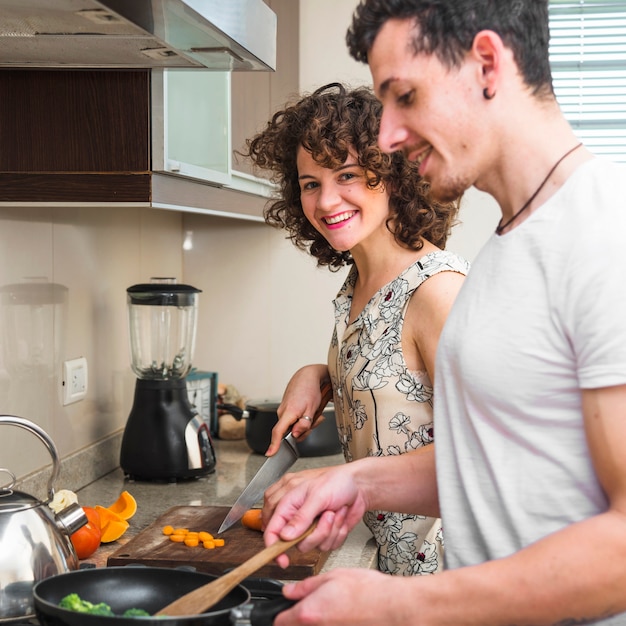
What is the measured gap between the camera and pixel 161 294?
221 cm

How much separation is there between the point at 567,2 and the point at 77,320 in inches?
65.4

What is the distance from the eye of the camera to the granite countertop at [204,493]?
5.23ft

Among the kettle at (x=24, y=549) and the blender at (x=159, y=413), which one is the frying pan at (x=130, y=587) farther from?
the blender at (x=159, y=413)

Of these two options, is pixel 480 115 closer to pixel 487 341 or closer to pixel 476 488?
pixel 487 341

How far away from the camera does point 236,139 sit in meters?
2.15

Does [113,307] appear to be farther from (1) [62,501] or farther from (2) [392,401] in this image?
(2) [392,401]

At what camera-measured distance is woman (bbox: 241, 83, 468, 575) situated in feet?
4.99

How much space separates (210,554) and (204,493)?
57cm

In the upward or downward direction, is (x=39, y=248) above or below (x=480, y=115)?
below

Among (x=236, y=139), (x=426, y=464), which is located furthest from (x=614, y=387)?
(x=236, y=139)

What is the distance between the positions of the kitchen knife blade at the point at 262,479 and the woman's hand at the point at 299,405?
0.06 feet

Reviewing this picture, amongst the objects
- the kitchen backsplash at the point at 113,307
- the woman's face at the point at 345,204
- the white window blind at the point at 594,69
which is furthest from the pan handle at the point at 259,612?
the white window blind at the point at 594,69

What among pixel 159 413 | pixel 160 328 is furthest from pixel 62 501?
pixel 160 328

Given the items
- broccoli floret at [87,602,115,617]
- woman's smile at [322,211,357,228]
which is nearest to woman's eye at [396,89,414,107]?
broccoli floret at [87,602,115,617]
